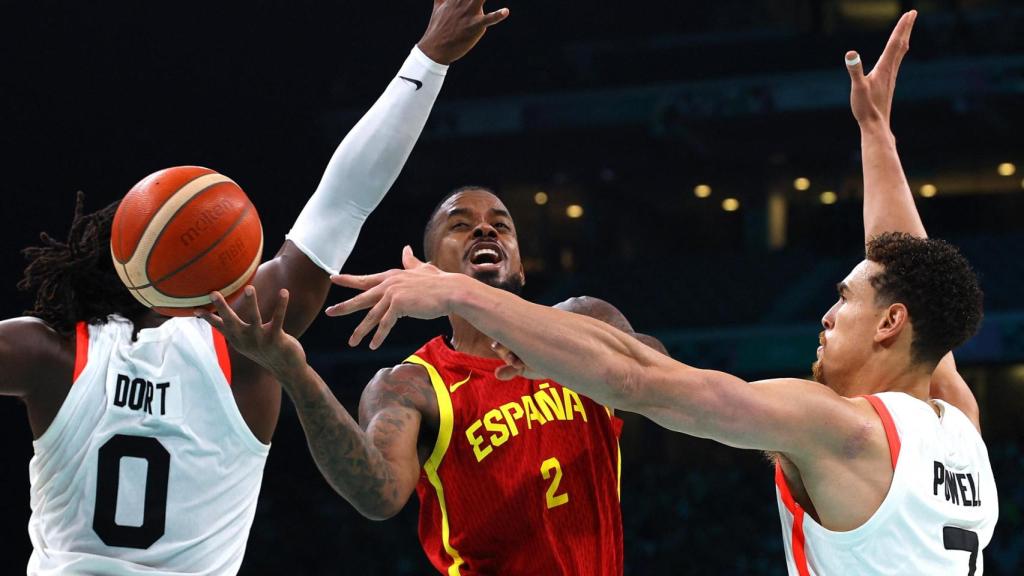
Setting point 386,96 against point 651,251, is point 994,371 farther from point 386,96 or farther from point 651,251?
point 386,96

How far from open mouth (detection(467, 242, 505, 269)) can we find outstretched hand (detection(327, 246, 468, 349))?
1.56 m

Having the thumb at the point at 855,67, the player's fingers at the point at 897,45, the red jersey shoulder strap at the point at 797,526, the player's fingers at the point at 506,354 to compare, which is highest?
the player's fingers at the point at 897,45

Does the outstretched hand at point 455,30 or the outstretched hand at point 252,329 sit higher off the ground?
the outstretched hand at point 455,30

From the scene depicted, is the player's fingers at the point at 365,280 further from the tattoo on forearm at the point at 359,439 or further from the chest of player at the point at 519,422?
the chest of player at the point at 519,422

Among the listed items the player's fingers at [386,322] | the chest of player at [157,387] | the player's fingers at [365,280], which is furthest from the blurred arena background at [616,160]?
the player's fingers at [386,322]

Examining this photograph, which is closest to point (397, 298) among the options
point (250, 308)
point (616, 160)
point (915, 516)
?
point (250, 308)

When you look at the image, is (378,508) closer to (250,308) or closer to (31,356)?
(250,308)

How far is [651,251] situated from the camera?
963 inches

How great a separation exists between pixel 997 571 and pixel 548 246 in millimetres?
12578

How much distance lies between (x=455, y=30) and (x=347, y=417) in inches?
60.0

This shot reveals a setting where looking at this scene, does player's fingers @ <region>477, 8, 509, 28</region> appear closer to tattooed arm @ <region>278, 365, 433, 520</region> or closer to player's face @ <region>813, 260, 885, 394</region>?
tattooed arm @ <region>278, 365, 433, 520</region>

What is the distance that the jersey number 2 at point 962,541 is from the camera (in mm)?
3111

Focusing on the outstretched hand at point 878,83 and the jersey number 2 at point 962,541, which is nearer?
the jersey number 2 at point 962,541

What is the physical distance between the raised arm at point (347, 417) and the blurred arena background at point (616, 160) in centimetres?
1129
